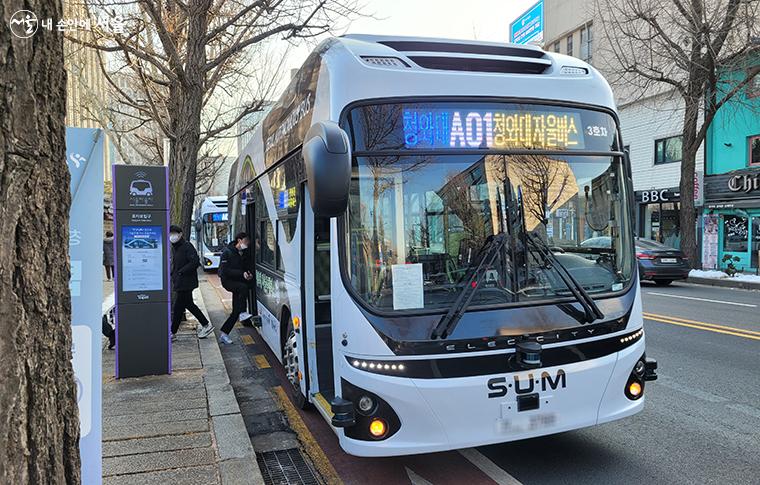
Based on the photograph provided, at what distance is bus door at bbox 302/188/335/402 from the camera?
4668 millimetres

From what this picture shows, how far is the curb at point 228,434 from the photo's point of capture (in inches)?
155

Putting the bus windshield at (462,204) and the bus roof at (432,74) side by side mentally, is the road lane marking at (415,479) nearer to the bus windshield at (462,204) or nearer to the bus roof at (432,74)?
the bus windshield at (462,204)

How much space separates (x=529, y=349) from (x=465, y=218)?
977 mm

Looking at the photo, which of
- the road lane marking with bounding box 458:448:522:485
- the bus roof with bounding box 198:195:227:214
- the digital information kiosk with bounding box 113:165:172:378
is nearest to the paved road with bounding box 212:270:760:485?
the road lane marking with bounding box 458:448:522:485

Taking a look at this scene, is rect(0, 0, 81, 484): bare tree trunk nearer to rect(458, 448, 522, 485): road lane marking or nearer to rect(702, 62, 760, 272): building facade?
rect(458, 448, 522, 485): road lane marking

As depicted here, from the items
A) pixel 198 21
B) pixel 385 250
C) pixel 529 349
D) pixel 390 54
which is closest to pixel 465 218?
pixel 385 250

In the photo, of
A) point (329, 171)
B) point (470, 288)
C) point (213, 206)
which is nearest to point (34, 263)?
point (329, 171)

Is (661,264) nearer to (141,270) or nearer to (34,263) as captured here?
(141,270)

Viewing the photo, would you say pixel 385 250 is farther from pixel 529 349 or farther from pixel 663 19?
pixel 663 19

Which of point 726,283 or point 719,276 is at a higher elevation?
point 719,276

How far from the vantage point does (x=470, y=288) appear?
3.75 meters

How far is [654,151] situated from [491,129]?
23.3 meters

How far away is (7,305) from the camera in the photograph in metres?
1.69

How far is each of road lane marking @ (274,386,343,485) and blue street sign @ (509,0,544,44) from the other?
102 feet
